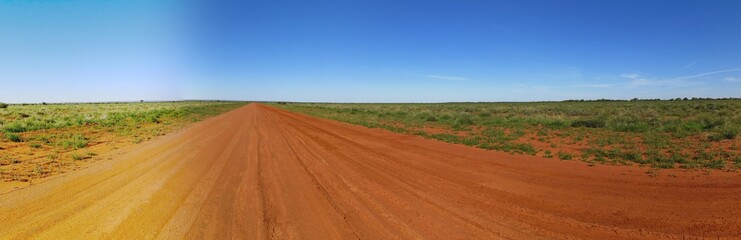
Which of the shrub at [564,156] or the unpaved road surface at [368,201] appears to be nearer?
the unpaved road surface at [368,201]

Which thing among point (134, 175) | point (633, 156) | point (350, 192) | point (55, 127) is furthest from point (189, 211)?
point (55, 127)

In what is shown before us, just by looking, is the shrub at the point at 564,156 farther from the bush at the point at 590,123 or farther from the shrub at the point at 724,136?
the bush at the point at 590,123

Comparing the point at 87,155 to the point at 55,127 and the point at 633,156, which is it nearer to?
the point at 55,127

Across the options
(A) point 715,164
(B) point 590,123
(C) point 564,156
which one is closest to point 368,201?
(C) point 564,156

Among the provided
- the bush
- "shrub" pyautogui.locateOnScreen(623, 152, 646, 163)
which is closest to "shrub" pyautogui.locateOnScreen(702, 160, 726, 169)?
"shrub" pyautogui.locateOnScreen(623, 152, 646, 163)

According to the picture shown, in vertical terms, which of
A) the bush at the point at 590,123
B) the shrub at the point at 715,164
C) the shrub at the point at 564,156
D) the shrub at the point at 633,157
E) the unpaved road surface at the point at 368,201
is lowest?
the shrub at the point at 564,156

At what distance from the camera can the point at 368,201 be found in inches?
225

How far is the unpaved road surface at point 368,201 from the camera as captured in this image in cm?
452

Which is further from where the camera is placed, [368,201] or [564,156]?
[564,156]

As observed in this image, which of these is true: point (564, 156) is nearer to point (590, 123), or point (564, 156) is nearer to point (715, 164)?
point (715, 164)

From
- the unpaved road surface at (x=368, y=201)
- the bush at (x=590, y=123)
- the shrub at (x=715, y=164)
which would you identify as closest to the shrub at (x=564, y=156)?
the unpaved road surface at (x=368, y=201)

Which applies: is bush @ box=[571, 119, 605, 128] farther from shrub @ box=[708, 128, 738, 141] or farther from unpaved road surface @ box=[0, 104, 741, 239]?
unpaved road surface @ box=[0, 104, 741, 239]

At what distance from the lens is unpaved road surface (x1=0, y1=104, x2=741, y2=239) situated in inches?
178

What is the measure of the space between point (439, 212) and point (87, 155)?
11.2 metres
